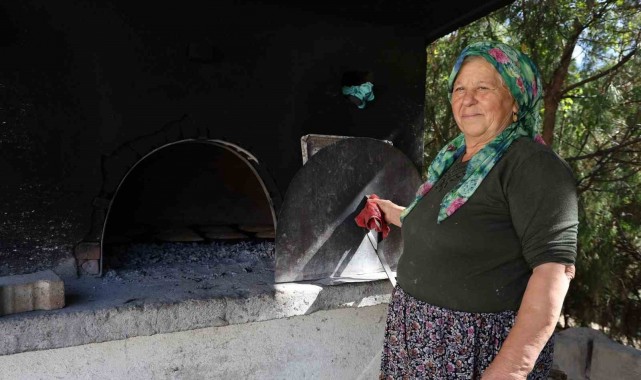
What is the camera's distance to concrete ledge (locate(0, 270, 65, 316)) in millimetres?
1605

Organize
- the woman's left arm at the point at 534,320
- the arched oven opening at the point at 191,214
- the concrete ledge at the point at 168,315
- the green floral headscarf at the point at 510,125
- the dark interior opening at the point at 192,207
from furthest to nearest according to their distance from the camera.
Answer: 1. the dark interior opening at the point at 192,207
2. the arched oven opening at the point at 191,214
3. the concrete ledge at the point at 168,315
4. the green floral headscarf at the point at 510,125
5. the woman's left arm at the point at 534,320

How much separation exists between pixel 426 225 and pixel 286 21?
1372mm

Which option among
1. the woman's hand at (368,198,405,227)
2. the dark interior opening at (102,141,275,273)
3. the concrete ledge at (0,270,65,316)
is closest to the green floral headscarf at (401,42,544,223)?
the woman's hand at (368,198,405,227)

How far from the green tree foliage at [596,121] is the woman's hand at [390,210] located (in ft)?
7.36

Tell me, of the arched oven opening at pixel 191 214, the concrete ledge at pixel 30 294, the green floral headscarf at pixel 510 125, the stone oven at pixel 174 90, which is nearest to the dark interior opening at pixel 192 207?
the arched oven opening at pixel 191 214

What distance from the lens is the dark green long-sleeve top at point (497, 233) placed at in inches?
46.3

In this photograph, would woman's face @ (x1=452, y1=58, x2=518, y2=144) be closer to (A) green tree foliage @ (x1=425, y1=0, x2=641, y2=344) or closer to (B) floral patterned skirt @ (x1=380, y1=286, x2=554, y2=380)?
(B) floral patterned skirt @ (x1=380, y1=286, x2=554, y2=380)

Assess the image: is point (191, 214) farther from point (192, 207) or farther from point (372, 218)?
point (372, 218)

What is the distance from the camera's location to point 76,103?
1965mm

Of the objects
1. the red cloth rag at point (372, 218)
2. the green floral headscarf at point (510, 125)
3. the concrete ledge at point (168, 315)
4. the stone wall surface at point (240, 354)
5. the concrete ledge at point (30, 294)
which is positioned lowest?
the stone wall surface at point (240, 354)

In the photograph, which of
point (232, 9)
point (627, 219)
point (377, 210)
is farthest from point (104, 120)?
point (627, 219)

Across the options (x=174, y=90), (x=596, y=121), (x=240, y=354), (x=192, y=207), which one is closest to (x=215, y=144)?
(x=174, y=90)

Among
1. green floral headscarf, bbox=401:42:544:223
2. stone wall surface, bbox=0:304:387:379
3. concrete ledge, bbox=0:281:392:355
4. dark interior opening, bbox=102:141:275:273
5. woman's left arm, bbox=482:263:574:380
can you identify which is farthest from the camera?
dark interior opening, bbox=102:141:275:273

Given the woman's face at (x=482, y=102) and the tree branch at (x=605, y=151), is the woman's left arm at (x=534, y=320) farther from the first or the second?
the tree branch at (x=605, y=151)
